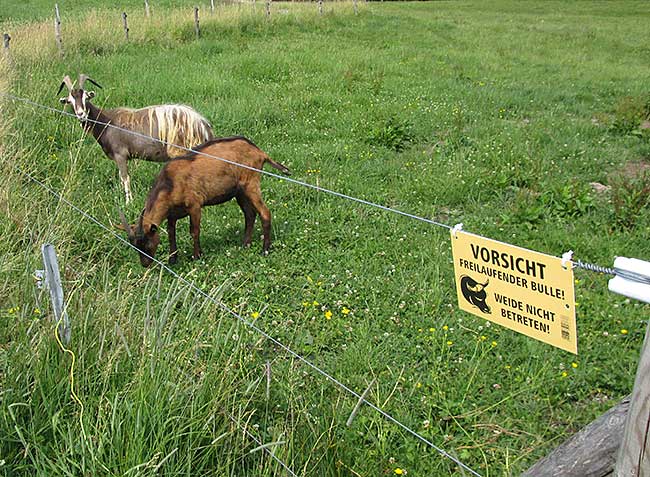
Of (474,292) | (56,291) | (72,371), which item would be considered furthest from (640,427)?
(56,291)

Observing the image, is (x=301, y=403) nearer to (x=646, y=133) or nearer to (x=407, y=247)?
(x=407, y=247)

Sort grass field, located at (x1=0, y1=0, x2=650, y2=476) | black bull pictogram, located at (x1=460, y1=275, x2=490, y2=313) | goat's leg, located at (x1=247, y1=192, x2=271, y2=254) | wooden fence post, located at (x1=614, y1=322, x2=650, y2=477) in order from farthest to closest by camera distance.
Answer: goat's leg, located at (x1=247, y1=192, x2=271, y2=254) → grass field, located at (x1=0, y1=0, x2=650, y2=476) → black bull pictogram, located at (x1=460, y1=275, x2=490, y2=313) → wooden fence post, located at (x1=614, y1=322, x2=650, y2=477)

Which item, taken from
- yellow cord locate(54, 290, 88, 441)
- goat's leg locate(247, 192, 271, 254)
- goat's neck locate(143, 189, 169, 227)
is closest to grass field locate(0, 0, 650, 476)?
yellow cord locate(54, 290, 88, 441)

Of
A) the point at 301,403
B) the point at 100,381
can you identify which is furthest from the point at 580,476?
the point at 100,381

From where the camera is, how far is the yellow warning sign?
1.99 m

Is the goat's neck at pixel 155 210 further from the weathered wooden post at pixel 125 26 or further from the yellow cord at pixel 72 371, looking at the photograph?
the weathered wooden post at pixel 125 26

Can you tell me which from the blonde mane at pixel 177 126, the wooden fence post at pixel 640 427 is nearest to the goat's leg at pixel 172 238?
the blonde mane at pixel 177 126

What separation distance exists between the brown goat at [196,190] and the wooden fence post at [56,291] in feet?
8.16

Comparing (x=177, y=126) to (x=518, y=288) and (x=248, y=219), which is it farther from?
(x=518, y=288)

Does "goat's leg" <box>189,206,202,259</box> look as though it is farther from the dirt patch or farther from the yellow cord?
the dirt patch

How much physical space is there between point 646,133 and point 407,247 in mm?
5508

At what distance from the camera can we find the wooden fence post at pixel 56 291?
3035 millimetres

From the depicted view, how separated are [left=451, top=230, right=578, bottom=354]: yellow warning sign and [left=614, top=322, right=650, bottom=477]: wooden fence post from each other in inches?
14.9

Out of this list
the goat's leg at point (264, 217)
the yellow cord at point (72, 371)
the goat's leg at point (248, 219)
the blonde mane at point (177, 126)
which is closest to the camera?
the yellow cord at point (72, 371)
